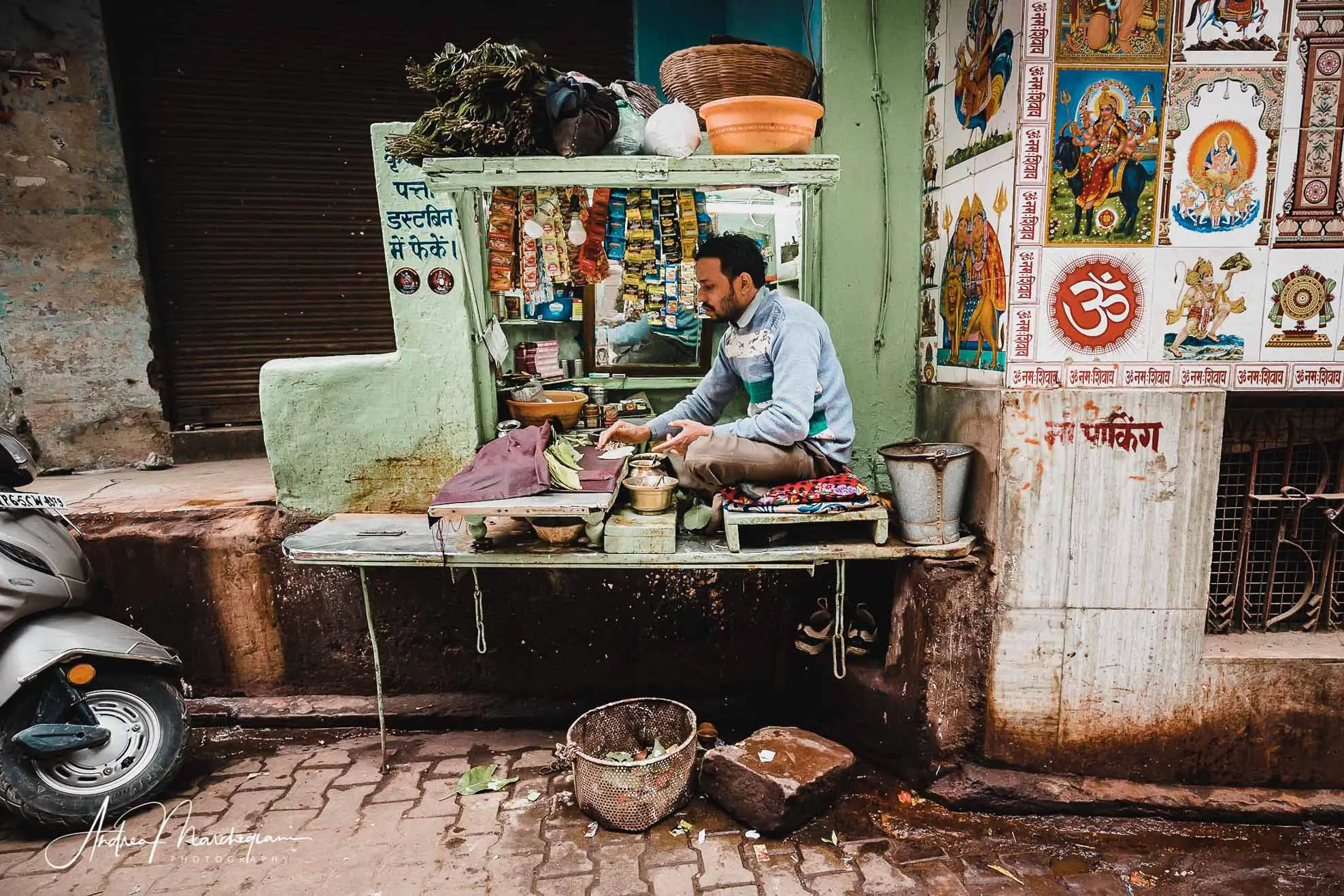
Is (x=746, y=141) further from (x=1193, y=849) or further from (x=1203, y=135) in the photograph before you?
(x=1193, y=849)

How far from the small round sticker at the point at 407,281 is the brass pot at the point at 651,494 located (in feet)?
5.10

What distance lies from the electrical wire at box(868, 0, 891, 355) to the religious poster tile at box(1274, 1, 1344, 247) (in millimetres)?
1581

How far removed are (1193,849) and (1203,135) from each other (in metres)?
2.95

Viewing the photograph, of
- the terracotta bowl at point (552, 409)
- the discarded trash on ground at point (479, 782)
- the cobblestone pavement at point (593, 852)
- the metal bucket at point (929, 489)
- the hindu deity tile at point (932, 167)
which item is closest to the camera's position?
the cobblestone pavement at point (593, 852)

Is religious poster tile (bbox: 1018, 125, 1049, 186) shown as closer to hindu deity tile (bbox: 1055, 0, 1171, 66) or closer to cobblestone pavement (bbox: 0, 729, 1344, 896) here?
hindu deity tile (bbox: 1055, 0, 1171, 66)

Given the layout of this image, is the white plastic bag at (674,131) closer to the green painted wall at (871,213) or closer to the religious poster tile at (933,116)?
the green painted wall at (871,213)

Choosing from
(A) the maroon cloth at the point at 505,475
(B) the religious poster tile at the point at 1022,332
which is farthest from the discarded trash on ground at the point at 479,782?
(B) the religious poster tile at the point at 1022,332

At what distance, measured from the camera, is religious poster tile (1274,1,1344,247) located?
2715 millimetres

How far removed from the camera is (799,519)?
3.03m

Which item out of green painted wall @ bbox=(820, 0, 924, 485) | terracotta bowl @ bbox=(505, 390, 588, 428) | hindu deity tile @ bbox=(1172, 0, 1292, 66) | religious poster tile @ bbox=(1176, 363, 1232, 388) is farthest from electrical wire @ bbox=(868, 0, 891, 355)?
terracotta bowl @ bbox=(505, 390, 588, 428)

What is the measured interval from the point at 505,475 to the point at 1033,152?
2.59 metres

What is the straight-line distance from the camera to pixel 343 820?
9.89ft

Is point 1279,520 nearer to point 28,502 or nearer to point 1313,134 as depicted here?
point 1313,134

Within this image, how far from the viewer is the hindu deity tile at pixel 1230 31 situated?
8.87 ft
